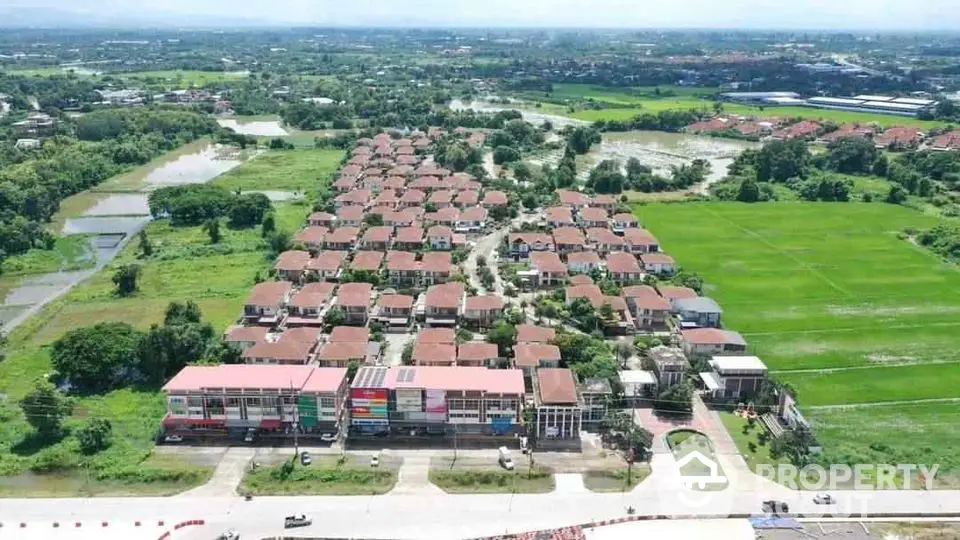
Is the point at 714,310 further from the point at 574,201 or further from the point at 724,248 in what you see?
the point at 574,201

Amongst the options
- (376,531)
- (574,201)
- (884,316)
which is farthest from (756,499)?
(574,201)

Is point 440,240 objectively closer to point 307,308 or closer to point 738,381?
point 307,308

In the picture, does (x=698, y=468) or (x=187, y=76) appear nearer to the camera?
(x=698, y=468)

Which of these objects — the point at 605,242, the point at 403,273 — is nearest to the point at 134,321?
the point at 403,273

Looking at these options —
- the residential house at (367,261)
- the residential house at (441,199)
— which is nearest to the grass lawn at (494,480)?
the residential house at (367,261)

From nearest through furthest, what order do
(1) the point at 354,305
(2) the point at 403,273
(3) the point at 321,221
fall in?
(1) the point at 354,305 → (2) the point at 403,273 → (3) the point at 321,221

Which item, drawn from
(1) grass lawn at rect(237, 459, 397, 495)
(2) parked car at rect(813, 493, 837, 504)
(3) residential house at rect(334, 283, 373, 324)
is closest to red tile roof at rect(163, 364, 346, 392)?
(1) grass lawn at rect(237, 459, 397, 495)
